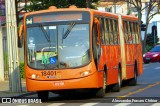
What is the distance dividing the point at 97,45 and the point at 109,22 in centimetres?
300

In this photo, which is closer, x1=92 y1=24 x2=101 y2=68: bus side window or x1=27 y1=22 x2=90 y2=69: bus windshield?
x1=27 y1=22 x2=90 y2=69: bus windshield

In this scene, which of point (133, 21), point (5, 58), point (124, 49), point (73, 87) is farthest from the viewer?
point (5, 58)

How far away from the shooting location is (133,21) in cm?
2758

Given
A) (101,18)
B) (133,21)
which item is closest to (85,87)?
(101,18)

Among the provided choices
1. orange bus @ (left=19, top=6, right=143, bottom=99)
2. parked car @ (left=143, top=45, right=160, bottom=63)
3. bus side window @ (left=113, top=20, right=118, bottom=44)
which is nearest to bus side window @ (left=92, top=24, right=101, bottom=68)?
orange bus @ (left=19, top=6, right=143, bottom=99)

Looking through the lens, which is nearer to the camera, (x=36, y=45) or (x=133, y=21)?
(x=36, y=45)

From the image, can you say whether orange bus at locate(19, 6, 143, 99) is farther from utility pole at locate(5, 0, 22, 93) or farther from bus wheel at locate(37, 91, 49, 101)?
utility pole at locate(5, 0, 22, 93)

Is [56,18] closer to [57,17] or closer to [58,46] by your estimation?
[57,17]

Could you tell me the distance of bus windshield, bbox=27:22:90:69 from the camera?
19.0 meters

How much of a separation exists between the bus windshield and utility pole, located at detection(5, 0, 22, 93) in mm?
4518

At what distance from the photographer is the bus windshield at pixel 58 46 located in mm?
18984

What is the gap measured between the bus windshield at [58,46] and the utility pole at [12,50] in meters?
4.52

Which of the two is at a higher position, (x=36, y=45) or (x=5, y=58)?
(x=36, y=45)

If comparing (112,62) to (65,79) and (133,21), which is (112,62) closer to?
(65,79)
